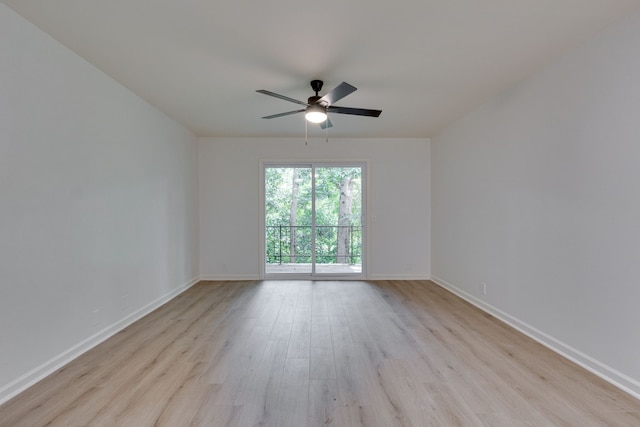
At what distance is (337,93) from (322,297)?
2.72m

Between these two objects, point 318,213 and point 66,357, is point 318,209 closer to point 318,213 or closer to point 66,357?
point 318,213

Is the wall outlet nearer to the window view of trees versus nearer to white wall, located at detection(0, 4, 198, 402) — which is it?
white wall, located at detection(0, 4, 198, 402)

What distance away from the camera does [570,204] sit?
239 cm

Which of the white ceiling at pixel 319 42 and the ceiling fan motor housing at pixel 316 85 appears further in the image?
the ceiling fan motor housing at pixel 316 85

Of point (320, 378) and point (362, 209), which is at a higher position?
point (362, 209)

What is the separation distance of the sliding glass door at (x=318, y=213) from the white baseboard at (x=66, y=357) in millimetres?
2318

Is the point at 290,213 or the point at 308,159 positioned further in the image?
the point at 290,213

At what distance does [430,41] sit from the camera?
2.24 metres

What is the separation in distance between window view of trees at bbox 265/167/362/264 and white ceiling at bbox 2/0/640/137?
1957 millimetres

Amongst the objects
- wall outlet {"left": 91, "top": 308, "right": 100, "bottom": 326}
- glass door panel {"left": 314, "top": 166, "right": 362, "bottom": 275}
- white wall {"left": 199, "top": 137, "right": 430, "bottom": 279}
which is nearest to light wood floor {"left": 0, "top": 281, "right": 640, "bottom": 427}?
wall outlet {"left": 91, "top": 308, "right": 100, "bottom": 326}

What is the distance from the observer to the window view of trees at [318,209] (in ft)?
17.3

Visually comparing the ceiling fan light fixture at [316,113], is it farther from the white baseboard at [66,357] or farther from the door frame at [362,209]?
the white baseboard at [66,357]

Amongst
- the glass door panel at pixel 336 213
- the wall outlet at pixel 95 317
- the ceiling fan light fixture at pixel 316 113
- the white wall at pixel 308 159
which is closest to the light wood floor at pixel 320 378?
the wall outlet at pixel 95 317

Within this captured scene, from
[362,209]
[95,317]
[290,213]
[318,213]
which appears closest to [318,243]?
[318,213]
